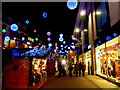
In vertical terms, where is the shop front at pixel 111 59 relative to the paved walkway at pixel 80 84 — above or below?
above

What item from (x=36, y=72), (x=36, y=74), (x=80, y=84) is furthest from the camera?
(x=80, y=84)

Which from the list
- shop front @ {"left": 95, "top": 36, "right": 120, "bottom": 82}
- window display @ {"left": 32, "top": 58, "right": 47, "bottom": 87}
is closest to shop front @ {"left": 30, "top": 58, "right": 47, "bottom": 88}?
window display @ {"left": 32, "top": 58, "right": 47, "bottom": 87}

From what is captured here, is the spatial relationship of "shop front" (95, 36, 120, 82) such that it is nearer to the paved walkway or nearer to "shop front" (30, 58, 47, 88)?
the paved walkway

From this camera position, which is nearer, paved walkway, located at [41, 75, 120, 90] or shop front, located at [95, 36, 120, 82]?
paved walkway, located at [41, 75, 120, 90]

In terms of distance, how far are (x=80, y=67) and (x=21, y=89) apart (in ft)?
36.0

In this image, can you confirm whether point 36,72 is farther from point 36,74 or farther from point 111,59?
point 111,59

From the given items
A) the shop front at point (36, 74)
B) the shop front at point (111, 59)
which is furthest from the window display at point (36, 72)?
the shop front at point (111, 59)

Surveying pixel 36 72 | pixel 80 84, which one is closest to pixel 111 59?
pixel 80 84

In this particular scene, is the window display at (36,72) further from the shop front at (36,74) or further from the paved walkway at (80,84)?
the paved walkway at (80,84)

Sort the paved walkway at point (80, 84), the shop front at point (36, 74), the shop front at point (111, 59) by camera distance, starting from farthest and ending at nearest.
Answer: the shop front at point (111, 59) < the paved walkway at point (80, 84) < the shop front at point (36, 74)

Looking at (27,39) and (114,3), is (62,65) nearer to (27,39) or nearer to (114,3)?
(114,3)

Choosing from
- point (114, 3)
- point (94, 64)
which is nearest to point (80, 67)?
point (94, 64)

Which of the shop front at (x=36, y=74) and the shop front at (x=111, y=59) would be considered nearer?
the shop front at (x=36, y=74)

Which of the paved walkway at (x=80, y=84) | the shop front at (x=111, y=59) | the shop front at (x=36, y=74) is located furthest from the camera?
the shop front at (x=111, y=59)
